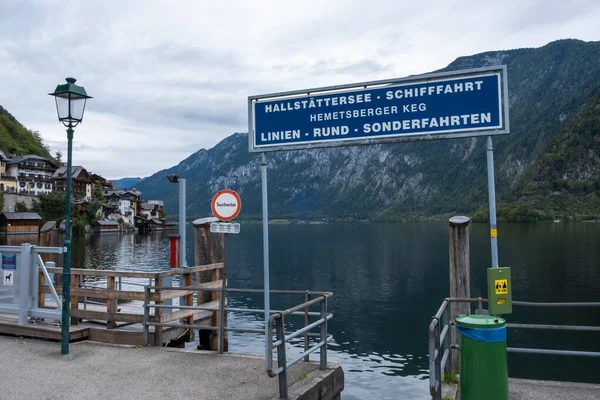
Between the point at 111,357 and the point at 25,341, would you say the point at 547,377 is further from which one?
the point at 25,341

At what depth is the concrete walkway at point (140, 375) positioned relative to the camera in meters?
7.42

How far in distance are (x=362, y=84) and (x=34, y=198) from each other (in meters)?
114

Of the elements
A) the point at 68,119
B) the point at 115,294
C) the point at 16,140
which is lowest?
the point at 115,294

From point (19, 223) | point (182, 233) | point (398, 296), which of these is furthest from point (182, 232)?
point (19, 223)

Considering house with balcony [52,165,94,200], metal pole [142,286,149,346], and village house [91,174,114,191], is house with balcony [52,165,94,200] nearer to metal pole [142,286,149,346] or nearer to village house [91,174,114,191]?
village house [91,174,114,191]

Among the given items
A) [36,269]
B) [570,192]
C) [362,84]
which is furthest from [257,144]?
[570,192]

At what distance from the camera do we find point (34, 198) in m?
107

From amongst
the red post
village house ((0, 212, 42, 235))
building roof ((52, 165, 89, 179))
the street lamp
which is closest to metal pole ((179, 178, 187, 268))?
the street lamp

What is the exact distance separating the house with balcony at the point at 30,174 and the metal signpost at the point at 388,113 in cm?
11242

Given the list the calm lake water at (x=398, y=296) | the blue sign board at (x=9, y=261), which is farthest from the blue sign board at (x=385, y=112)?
the calm lake water at (x=398, y=296)

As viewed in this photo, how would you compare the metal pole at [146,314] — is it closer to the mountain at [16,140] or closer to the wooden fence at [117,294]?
the wooden fence at [117,294]

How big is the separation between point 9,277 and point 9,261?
14.1 inches

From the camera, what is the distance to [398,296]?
120 feet

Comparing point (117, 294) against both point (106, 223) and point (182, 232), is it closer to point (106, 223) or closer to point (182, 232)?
point (182, 232)
